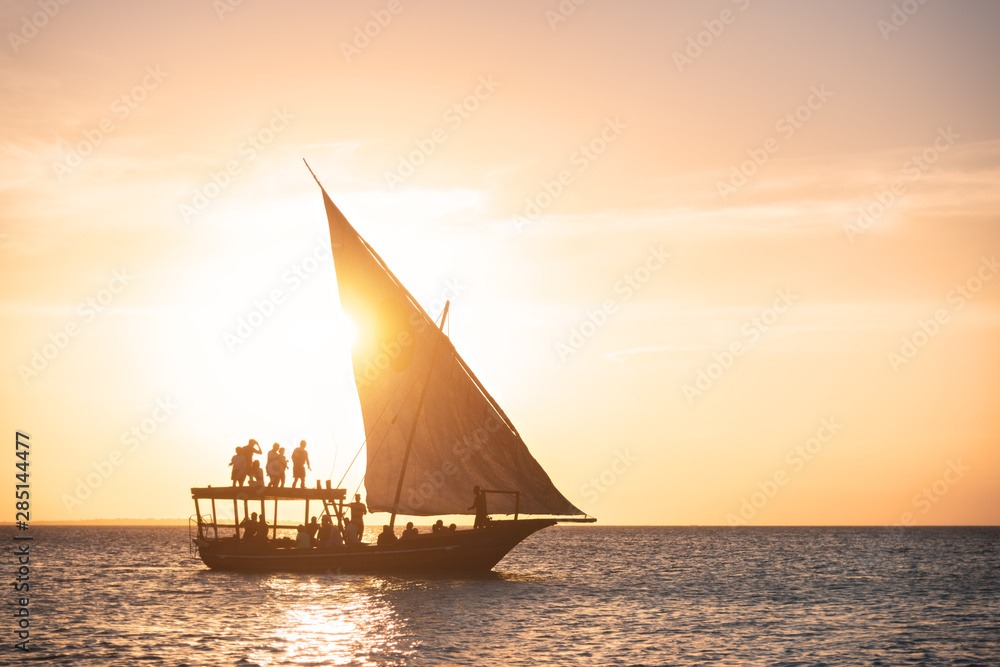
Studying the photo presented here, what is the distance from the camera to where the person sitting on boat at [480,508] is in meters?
44.2

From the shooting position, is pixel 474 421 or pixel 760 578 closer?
pixel 474 421

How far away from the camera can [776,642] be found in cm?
3259

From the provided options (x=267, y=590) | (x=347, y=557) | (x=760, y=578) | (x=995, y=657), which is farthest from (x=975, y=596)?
(x=267, y=590)

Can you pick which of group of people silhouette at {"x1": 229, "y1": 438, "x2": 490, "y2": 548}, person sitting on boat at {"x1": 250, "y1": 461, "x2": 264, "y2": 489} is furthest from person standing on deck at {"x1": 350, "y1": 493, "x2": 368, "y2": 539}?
person sitting on boat at {"x1": 250, "y1": 461, "x2": 264, "y2": 489}

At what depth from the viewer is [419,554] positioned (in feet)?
146

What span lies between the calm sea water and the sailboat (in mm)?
1391

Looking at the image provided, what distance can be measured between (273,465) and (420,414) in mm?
6752

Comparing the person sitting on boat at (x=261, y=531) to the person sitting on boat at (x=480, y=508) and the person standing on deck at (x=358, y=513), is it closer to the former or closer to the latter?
the person standing on deck at (x=358, y=513)

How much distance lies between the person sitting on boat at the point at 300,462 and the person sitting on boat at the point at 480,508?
24.7 feet

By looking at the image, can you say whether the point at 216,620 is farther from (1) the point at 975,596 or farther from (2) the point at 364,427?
(1) the point at 975,596

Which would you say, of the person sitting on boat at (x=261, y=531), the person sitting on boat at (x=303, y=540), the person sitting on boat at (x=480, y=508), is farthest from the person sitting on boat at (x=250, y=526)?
the person sitting on boat at (x=480, y=508)

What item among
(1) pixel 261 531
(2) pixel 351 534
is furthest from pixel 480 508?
(1) pixel 261 531

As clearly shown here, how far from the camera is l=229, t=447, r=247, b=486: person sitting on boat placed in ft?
149

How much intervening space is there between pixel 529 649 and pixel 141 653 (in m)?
10.6
